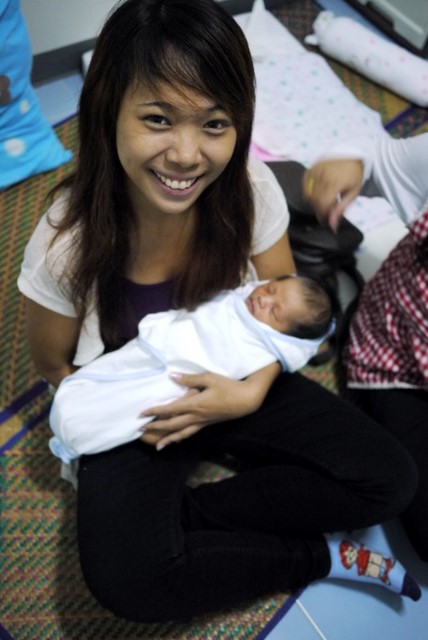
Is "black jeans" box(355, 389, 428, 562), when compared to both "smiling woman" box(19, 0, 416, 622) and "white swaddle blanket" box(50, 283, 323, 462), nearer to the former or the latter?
"smiling woman" box(19, 0, 416, 622)

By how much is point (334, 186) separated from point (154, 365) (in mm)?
452

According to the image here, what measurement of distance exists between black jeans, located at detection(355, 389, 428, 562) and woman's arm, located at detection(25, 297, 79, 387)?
24.8 inches

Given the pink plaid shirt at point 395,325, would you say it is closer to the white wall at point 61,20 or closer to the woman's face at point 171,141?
the woman's face at point 171,141

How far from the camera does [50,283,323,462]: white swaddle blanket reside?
41.1 inches

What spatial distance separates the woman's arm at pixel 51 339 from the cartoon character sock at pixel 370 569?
24.3 inches

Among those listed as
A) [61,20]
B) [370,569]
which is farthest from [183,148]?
[61,20]

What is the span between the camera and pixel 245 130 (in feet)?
2.73

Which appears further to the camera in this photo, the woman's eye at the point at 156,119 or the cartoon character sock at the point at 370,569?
the cartoon character sock at the point at 370,569

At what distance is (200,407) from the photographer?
1054mm

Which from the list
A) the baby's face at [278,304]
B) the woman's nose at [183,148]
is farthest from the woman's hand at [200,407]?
the woman's nose at [183,148]

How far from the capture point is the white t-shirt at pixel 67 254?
2.94 ft

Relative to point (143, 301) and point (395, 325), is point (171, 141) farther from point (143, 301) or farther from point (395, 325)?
point (395, 325)

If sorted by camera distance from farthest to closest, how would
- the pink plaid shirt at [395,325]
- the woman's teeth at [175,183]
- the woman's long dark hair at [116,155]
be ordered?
the pink plaid shirt at [395,325]
the woman's teeth at [175,183]
the woman's long dark hair at [116,155]

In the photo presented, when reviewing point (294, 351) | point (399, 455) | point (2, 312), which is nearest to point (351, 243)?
point (294, 351)
